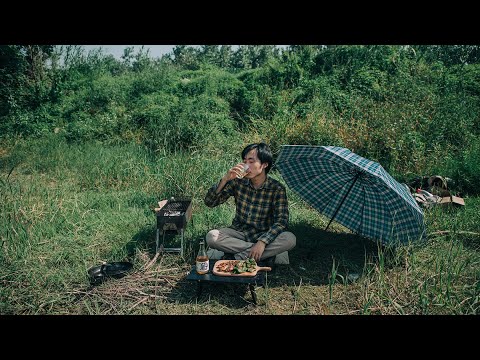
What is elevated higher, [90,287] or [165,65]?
[165,65]

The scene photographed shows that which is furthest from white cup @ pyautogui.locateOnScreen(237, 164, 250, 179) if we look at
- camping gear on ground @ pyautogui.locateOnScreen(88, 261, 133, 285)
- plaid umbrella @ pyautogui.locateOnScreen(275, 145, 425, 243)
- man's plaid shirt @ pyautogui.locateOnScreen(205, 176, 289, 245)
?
camping gear on ground @ pyautogui.locateOnScreen(88, 261, 133, 285)

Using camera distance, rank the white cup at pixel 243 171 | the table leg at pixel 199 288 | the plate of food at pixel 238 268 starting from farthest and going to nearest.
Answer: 1. the white cup at pixel 243 171
2. the table leg at pixel 199 288
3. the plate of food at pixel 238 268

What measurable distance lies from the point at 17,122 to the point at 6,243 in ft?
32.7

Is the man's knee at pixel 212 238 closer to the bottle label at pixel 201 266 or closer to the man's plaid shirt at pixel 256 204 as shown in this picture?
the man's plaid shirt at pixel 256 204

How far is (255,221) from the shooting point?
13.5 ft

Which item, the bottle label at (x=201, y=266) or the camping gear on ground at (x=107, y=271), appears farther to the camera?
the camping gear on ground at (x=107, y=271)

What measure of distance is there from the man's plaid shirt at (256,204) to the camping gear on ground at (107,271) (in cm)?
130

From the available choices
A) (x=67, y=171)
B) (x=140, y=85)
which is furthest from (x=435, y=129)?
(x=140, y=85)

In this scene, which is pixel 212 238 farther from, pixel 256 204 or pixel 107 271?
pixel 107 271

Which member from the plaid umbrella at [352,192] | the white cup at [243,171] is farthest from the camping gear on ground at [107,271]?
the plaid umbrella at [352,192]

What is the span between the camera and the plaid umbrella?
358 cm

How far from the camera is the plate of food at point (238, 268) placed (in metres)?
3.37
